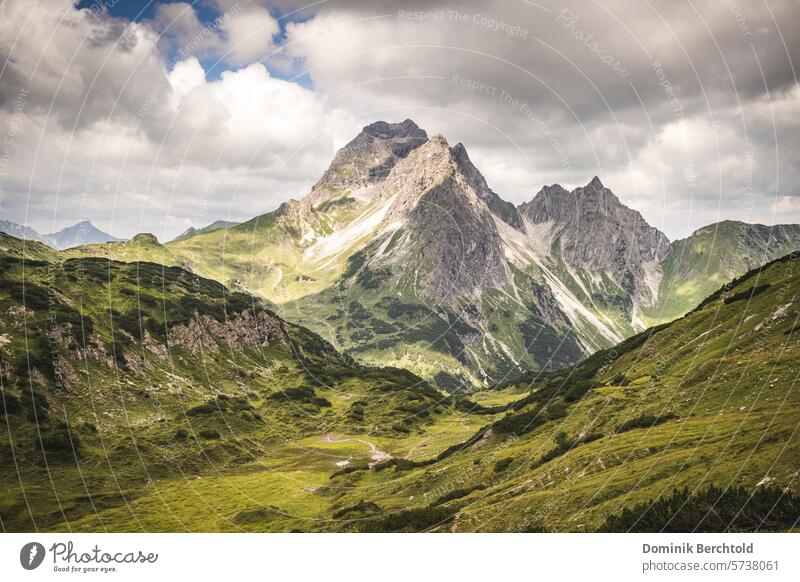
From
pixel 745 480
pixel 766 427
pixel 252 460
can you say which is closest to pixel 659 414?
pixel 766 427

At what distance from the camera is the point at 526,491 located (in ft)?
206

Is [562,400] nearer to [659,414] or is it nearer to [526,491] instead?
[659,414]

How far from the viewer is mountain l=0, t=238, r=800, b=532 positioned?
160 ft

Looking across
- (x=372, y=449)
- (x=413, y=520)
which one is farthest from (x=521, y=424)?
(x=372, y=449)

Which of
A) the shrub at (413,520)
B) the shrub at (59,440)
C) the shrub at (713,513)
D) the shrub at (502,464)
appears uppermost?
the shrub at (59,440)

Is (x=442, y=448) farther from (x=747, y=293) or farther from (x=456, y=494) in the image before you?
(x=747, y=293)
